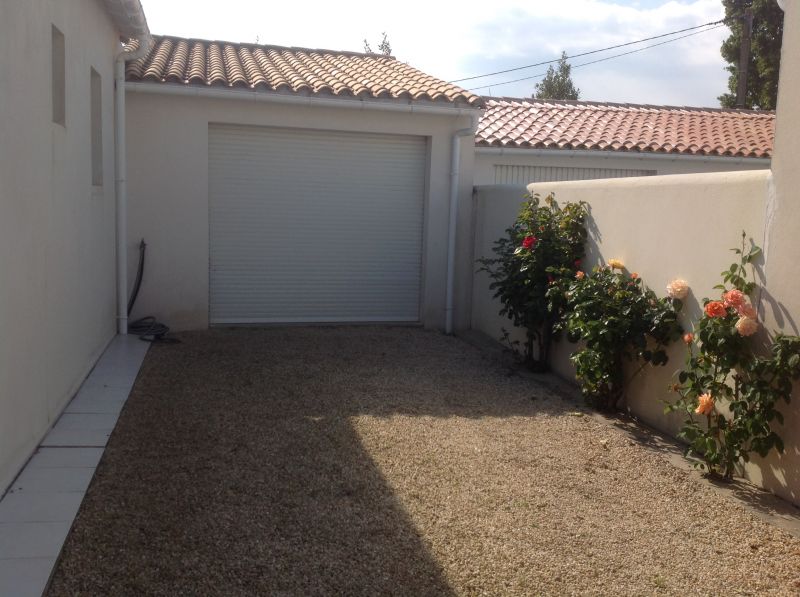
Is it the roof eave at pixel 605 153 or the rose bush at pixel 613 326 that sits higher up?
the roof eave at pixel 605 153

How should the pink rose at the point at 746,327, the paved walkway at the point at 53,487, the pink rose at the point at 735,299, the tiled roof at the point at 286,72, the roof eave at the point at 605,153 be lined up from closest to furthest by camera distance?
the paved walkway at the point at 53,487 → the pink rose at the point at 746,327 → the pink rose at the point at 735,299 → the tiled roof at the point at 286,72 → the roof eave at the point at 605,153

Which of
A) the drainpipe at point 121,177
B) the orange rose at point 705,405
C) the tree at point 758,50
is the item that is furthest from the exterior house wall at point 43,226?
the tree at point 758,50

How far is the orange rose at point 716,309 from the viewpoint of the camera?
17.6 ft

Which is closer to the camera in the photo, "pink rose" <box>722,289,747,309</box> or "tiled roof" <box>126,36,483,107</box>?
"pink rose" <box>722,289,747,309</box>

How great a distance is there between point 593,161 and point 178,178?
690 centimetres

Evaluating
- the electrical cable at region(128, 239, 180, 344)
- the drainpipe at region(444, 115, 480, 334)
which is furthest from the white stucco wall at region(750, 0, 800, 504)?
the electrical cable at region(128, 239, 180, 344)

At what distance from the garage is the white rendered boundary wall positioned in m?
2.94

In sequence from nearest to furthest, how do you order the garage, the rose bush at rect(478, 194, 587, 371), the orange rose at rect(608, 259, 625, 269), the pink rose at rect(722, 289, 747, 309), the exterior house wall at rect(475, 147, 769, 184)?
the pink rose at rect(722, 289, 747, 309) → the orange rose at rect(608, 259, 625, 269) → the rose bush at rect(478, 194, 587, 371) → the garage → the exterior house wall at rect(475, 147, 769, 184)

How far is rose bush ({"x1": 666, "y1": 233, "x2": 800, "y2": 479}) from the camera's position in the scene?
5.01 metres

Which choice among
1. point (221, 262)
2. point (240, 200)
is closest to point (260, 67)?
point (240, 200)

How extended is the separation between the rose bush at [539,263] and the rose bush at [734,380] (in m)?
2.38

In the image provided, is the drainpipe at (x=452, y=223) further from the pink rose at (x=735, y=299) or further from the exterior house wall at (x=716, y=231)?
the pink rose at (x=735, y=299)

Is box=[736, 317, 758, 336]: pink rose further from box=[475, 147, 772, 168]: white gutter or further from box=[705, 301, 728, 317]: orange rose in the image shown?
box=[475, 147, 772, 168]: white gutter

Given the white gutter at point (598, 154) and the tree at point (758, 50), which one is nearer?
the white gutter at point (598, 154)
